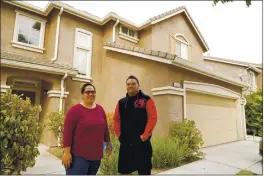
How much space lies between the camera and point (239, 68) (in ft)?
60.2

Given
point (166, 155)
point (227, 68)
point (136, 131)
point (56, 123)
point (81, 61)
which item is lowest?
point (166, 155)

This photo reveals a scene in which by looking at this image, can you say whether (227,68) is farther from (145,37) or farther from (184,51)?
(145,37)

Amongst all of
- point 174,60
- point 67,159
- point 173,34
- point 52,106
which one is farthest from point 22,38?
point 173,34

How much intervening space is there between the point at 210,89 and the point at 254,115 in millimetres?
5615

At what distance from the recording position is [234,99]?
9844 mm

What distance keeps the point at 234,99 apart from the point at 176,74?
5069mm

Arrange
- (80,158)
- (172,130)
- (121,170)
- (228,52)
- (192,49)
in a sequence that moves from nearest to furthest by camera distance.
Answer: (80,158), (121,170), (172,130), (192,49), (228,52)

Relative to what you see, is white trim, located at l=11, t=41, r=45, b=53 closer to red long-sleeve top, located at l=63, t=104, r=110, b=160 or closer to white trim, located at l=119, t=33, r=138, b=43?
white trim, located at l=119, t=33, r=138, b=43

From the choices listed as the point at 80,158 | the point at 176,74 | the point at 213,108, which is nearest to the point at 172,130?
the point at 176,74

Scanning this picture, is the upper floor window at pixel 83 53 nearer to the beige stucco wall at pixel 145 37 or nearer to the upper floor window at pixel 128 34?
the upper floor window at pixel 128 34

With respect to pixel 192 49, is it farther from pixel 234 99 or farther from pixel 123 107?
pixel 123 107

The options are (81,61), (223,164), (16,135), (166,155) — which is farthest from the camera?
(81,61)

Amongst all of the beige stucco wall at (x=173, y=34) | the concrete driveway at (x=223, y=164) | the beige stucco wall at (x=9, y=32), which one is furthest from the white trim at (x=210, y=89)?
the beige stucco wall at (x=9, y=32)

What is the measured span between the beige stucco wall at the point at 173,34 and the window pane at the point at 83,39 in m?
3.56
